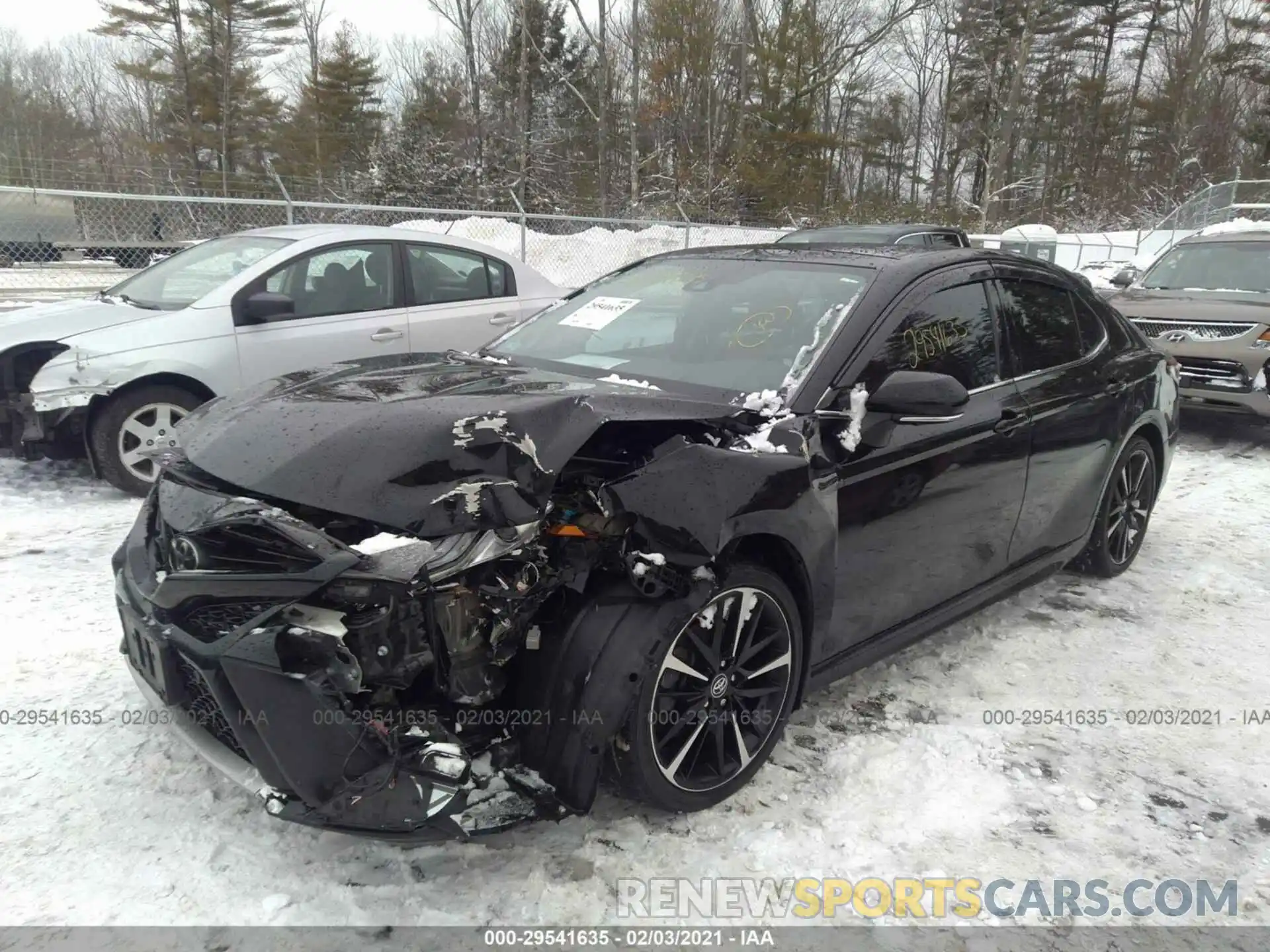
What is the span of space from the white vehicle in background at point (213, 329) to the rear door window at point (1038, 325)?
3.11 m

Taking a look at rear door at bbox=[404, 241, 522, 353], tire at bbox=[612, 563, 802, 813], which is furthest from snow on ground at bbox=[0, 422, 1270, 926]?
rear door at bbox=[404, 241, 522, 353]

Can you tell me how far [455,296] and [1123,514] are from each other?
470cm

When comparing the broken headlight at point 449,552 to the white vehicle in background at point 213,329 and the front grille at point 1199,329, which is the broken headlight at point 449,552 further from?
the front grille at point 1199,329

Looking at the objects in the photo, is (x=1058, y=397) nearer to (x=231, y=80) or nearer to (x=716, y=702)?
(x=716, y=702)

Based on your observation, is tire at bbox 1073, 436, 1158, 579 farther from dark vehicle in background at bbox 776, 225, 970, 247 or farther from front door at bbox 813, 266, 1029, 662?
dark vehicle in background at bbox 776, 225, 970, 247

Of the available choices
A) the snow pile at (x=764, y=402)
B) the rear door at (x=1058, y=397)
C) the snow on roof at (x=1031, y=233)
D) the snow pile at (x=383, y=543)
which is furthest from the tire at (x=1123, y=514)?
the snow on roof at (x=1031, y=233)

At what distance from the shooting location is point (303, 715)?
6.61 ft

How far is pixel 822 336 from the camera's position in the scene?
3066 millimetres

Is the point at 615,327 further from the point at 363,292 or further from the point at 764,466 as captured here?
the point at 363,292

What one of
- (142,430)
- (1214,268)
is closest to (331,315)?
(142,430)

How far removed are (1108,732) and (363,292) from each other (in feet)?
17.1

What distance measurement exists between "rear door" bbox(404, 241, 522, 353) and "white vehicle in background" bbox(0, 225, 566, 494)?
1 cm

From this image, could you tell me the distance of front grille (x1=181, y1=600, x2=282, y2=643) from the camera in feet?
6.81

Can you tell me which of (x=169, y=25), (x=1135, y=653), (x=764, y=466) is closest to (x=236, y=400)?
(x=764, y=466)
